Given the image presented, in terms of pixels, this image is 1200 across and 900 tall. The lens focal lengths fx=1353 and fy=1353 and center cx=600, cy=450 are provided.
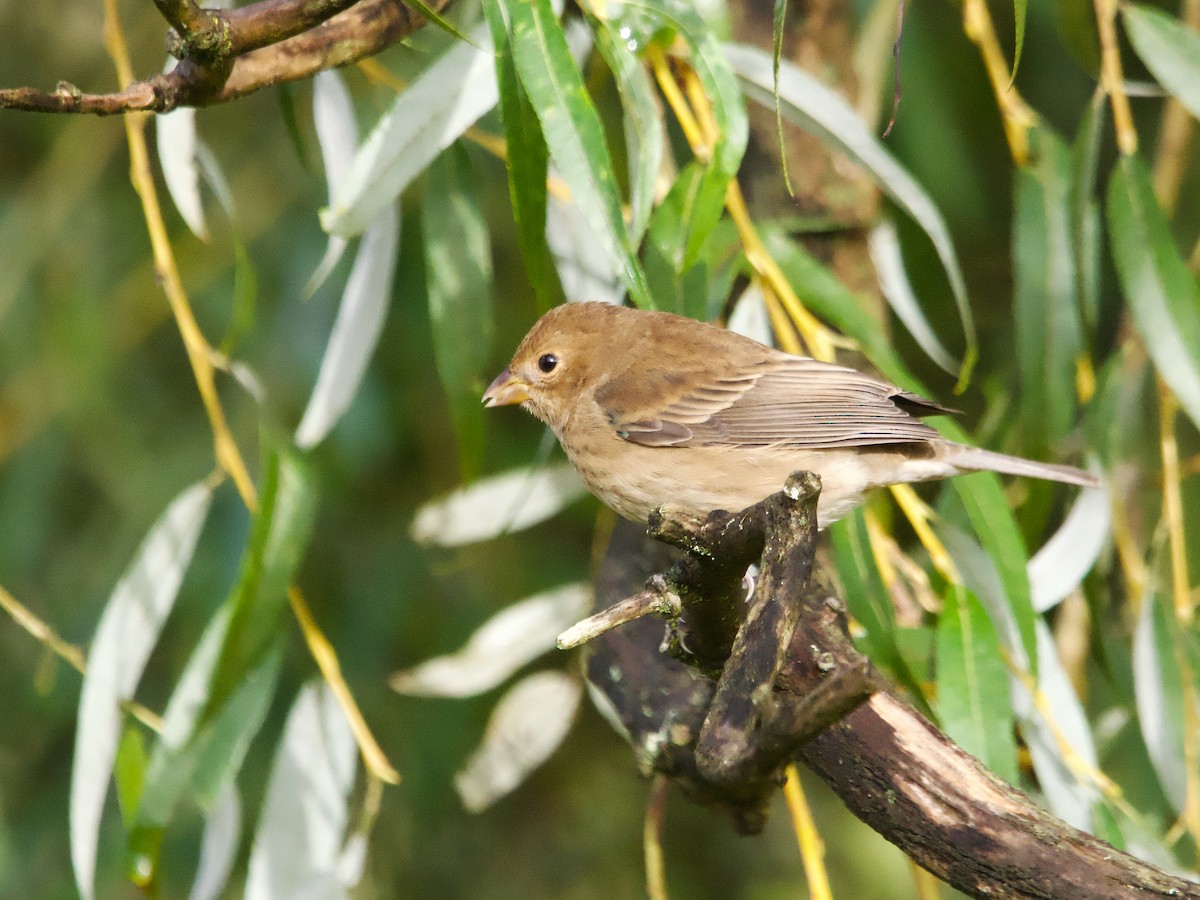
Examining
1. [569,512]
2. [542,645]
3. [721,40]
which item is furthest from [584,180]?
[569,512]

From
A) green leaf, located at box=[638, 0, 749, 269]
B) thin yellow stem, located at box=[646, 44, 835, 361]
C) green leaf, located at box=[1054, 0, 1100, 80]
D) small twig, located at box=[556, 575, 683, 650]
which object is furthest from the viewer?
green leaf, located at box=[1054, 0, 1100, 80]

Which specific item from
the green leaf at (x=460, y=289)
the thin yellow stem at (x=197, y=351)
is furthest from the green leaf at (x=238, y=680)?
the green leaf at (x=460, y=289)

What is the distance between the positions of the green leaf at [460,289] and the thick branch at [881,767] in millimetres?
968

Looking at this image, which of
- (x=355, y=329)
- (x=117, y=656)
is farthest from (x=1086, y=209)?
(x=117, y=656)

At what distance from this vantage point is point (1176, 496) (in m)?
3.55

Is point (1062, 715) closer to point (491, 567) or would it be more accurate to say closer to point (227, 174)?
point (491, 567)

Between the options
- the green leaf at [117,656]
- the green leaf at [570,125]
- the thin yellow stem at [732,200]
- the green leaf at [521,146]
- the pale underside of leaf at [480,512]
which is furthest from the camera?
the pale underside of leaf at [480,512]

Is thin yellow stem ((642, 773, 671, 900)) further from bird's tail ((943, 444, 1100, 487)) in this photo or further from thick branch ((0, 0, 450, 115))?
thick branch ((0, 0, 450, 115))

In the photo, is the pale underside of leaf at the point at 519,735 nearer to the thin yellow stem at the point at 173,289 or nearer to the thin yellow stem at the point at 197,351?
the thin yellow stem at the point at 197,351

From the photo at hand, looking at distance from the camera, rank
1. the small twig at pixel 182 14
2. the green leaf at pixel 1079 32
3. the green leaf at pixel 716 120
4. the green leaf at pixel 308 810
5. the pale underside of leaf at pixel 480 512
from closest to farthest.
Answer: the small twig at pixel 182 14 → the green leaf at pixel 716 120 → the green leaf at pixel 308 810 → the green leaf at pixel 1079 32 → the pale underside of leaf at pixel 480 512

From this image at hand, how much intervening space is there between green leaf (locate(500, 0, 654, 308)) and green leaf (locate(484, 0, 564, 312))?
5 centimetres

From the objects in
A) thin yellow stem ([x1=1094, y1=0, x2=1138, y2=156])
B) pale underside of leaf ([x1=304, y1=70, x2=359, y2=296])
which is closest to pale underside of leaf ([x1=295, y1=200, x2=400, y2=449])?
pale underside of leaf ([x1=304, y1=70, x2=359, y2=296])

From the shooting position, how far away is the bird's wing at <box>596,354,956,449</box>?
11.7 ft

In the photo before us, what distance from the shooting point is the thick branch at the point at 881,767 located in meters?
2.05
